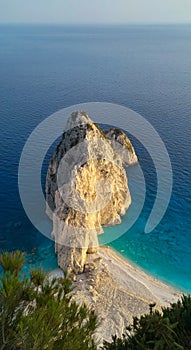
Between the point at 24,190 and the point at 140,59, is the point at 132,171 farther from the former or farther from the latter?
the point at 140,59

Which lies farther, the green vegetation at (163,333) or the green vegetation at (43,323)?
the green vegetation at (163,333)

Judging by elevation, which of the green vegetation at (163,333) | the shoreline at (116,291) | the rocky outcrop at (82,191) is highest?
the rocky outcrop at (82,191)

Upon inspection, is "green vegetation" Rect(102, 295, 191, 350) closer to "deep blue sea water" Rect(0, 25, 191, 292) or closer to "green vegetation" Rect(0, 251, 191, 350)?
"green vegetation" Rect(0, 251, 191, 350)

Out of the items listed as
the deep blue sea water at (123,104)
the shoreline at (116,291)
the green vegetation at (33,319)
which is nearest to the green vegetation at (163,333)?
the green vegetation at (33,319)

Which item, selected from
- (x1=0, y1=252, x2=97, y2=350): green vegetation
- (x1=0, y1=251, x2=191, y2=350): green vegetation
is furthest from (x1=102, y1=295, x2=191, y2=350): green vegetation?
(x1=0, y1=252, x2=97, y2=350): green vegetation

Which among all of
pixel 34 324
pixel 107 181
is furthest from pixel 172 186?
pixel 34 324

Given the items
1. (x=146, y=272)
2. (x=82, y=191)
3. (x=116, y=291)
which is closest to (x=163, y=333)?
(x=116, y=291)

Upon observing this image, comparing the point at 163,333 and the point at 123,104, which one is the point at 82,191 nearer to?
the point at 163,333

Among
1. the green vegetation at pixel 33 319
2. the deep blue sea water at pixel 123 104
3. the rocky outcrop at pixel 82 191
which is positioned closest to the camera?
the green vegetation at pixel 33 319

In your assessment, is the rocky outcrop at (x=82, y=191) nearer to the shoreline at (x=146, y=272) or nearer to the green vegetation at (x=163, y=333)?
the shoreline at (x=146, y=272)
